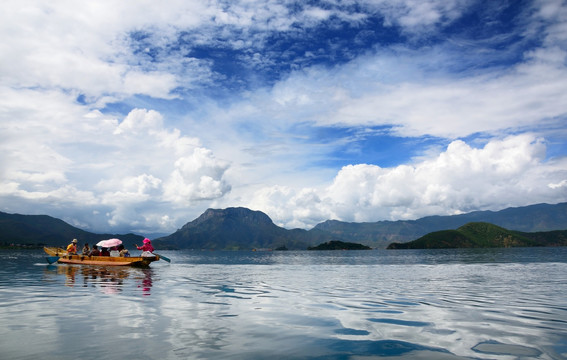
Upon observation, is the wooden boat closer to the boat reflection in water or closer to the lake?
the boat reflection in water

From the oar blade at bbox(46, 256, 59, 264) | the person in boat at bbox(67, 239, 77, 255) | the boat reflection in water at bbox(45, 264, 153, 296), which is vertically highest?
the person in boat at bbox(67, 239, 77, 255)

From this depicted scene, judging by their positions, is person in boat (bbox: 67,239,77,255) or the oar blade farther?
the oar blade

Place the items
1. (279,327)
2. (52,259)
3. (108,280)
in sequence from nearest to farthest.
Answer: (279,327) < (108,280) < (52,259)

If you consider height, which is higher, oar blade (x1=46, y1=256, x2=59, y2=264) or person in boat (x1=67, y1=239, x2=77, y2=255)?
person in boat (x1=67, y1=239, x2=77, y2=255)

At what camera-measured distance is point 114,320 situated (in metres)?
19.6

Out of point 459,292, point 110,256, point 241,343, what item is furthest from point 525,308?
point 110,256

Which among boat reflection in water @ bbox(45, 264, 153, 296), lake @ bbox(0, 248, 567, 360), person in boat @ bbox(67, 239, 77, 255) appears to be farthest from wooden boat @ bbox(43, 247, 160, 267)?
lake @ bbox(0, 248, 567, 360)

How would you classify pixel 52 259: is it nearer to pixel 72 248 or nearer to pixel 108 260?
pixel 72 248

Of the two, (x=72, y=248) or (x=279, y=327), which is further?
(x=72, y=248)

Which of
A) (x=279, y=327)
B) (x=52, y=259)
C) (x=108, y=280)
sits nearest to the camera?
(x=279, y=327)

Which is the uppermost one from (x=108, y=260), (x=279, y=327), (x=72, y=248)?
(x=72, y=248)

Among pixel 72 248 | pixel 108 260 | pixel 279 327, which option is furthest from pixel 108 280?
pixel 72 248

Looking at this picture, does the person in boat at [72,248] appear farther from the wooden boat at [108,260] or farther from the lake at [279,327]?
the lake at [279,327]

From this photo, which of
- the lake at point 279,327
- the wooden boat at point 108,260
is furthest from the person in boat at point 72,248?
the lake at point 279,327
